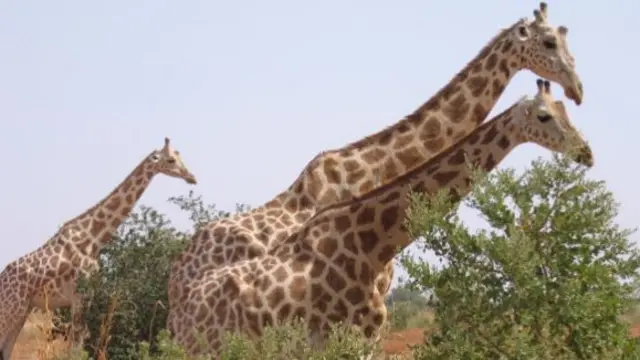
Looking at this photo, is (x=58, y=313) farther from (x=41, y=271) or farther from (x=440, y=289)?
(x=440, y=289)

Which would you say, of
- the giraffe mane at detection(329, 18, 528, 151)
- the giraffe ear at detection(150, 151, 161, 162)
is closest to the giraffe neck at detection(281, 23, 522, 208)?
the giraffe mane at detection(329, 18, 528, 151)

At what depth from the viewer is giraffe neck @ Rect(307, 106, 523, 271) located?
31.7ft

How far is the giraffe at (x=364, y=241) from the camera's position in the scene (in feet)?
31.8

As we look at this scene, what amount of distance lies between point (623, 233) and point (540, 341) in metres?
0.68

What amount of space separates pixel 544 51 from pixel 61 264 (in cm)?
801

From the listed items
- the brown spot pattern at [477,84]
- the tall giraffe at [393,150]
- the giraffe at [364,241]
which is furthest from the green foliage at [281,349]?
the brown spot pattern at [477,84]

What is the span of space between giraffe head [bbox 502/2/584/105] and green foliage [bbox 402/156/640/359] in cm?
429

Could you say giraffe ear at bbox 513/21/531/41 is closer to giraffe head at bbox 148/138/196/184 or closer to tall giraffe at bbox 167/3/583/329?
tall giraffe at bbox 167/3/583/329

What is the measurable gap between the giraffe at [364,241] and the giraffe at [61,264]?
8.01 m

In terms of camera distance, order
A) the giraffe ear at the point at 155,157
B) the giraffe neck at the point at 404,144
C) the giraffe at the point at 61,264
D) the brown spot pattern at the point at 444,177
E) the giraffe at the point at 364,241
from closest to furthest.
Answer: the brown spot pattern at the point at 444,177 → the giraffe at the point at 364,241 → the giraffe neck at the point at 404,144 → the giraffe at the point at 61,264 → the giraffe ear at the point at 155,157

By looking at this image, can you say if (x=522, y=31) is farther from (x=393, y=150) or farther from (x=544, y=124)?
(x=544, y=124)

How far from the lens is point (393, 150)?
36.9 feet

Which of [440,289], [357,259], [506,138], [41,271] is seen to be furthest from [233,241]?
[41,271]

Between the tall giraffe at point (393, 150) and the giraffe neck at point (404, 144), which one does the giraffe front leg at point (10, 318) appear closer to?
the tall giraffe at point (393, 150)
